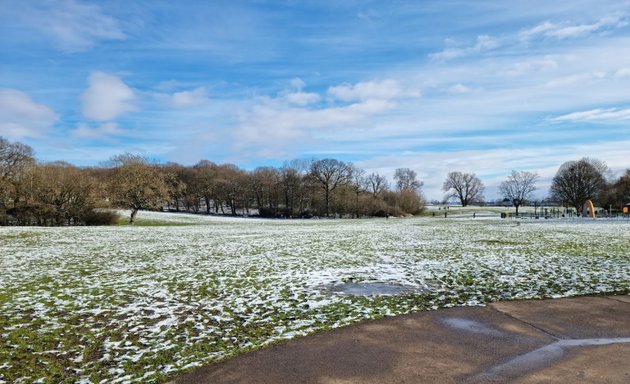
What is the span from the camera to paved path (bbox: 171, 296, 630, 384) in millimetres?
5539

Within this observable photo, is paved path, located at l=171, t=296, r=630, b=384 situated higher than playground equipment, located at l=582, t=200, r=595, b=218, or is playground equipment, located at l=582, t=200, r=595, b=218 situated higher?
playground equipment, located at l=582, t=200, r=595, b=218

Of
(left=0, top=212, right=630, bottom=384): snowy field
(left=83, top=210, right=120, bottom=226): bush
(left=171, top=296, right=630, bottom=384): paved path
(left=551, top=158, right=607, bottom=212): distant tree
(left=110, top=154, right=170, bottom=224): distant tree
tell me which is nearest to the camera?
(left=171, top=296, right=630, bottom=384): paved path

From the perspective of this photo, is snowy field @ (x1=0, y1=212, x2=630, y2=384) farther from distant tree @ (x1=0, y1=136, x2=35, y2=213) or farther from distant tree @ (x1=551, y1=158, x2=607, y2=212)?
distant tree @ (x1=551, y1=158, x2=607, y2=212)

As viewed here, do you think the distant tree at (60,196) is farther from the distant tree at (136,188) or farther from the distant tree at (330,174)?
the distant tree at (330,174)

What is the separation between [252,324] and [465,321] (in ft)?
14.9

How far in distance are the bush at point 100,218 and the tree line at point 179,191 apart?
0.36ft

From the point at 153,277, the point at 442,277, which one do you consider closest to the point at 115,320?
the point at 153,277

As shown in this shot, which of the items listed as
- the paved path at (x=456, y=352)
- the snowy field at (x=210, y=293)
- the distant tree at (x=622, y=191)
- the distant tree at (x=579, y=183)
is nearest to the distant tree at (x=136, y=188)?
the snowy field at (x=210, y=293)

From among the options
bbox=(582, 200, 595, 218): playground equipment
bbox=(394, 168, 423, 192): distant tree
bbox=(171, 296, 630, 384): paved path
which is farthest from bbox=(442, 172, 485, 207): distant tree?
bbox=(171, 296, 630, 384): paved path

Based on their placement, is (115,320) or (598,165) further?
(598,165)

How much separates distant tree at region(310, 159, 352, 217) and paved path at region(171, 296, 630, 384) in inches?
3358

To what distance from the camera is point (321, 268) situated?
1434 centimetres

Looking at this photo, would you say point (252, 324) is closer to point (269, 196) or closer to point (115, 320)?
point (115, 320)

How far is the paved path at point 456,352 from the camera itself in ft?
18.2
